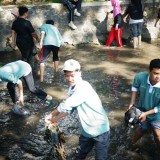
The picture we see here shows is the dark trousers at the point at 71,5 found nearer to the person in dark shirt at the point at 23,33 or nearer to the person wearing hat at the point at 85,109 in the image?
the person in dark shirt at the point at 23,33

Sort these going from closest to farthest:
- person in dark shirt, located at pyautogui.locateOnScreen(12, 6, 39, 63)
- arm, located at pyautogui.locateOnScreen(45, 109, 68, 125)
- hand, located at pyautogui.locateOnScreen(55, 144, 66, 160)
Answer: arm, located at pyautogui.locateOnScreen(45, 109, 68, 125), hand, located at pyautogui.locateOnScreen(55, 144, 66, 160), person in dark shirt, located at pyautogui.locateOnScreen(12, 6, 39, 63)

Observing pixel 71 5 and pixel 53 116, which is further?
pixel 71 5

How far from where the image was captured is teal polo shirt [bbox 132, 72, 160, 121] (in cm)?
480

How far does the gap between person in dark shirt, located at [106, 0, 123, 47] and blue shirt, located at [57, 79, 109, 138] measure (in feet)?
22.2

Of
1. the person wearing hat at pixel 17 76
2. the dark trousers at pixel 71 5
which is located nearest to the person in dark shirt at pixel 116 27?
the dark trousers at pixel 71 5

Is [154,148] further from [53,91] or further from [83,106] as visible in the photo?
[53,91]

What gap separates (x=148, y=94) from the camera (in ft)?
16.0

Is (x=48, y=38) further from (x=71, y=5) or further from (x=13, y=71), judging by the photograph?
(x=71, y=5)

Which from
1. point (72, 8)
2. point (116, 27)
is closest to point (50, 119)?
point (116, 27)

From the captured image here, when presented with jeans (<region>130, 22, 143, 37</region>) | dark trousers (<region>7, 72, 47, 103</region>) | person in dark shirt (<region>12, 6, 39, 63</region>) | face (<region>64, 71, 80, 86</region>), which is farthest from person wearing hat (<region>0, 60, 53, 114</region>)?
jeans (<region>130, 22, 143, 37</region>)

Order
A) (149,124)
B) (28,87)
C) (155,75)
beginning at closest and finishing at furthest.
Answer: (155,75), (149,124), (28,87)

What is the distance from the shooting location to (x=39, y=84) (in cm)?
848

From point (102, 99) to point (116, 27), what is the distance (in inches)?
149

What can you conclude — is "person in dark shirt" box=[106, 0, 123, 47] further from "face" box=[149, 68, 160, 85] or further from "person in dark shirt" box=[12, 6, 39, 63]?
"face" box=[149, 68, 160, 85]
